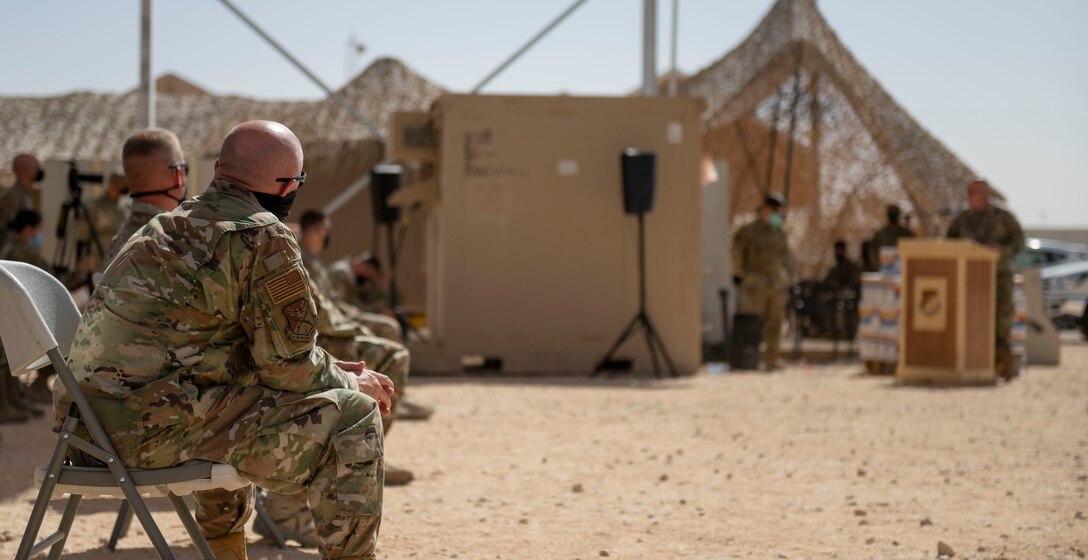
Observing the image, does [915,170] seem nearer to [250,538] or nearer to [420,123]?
[420,123]

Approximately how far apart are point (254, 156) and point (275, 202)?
0.14 metres

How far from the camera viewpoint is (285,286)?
309cm

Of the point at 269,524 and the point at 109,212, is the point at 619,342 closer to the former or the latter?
the point at 109,212

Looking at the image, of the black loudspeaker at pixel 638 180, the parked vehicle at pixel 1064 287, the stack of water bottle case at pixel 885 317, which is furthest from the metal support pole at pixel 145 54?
the parked vehicle at pixel 1064 287

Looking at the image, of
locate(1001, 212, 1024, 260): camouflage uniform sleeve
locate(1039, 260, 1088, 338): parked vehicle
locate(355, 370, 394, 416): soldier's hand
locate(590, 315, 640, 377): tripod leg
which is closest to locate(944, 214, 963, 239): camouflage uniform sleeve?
locate(1001, 212, 1024, 260): camouflage uniform sleeve

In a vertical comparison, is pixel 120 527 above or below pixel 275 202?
below

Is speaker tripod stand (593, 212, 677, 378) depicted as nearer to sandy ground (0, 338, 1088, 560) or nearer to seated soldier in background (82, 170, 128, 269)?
sandy ground (0, 338, 1088, 560)

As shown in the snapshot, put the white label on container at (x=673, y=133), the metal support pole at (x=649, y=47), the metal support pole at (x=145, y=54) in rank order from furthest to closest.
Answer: the metal support pole at (x=649, y=47) < the white label on container at (x=673, y=133) < the metal support pole at (x=145, y=54)

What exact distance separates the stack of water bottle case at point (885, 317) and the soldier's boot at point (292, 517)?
27.9ft

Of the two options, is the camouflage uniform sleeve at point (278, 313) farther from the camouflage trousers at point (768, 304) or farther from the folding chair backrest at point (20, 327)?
the camouflage trousers at point (768, 304)

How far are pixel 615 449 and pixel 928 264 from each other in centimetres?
528

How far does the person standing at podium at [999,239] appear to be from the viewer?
11.9 meters

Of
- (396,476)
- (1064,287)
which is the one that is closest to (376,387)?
(396,476)

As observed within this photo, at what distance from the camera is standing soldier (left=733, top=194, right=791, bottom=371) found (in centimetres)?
1309
